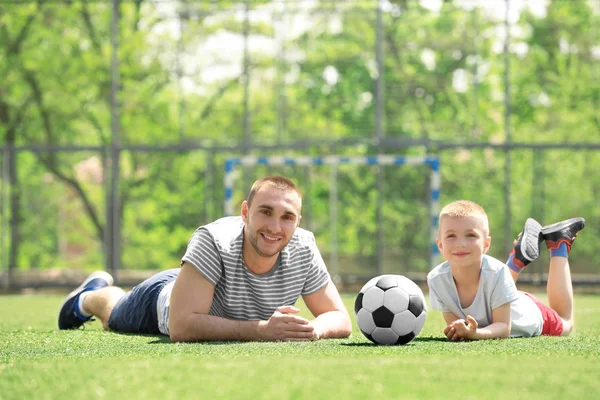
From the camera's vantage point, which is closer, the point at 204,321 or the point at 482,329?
the point at 204,321

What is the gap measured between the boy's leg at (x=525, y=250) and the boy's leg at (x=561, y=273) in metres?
0.08

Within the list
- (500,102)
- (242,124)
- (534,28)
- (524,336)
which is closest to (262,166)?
(242,124)

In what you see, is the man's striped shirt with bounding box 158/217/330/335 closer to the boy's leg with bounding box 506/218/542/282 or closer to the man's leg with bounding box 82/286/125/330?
the man's leg with bounding box 82/286/125/330

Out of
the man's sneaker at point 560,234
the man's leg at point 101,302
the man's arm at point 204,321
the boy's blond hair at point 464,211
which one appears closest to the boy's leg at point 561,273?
the man's sneaker at point 560,234

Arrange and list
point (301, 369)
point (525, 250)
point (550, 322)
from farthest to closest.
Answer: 1. point (525, 250)
2. point (550, 322)
3. point (301, 369)

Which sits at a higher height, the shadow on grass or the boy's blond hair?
the boy's blond hair

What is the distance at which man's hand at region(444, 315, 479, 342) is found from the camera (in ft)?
15.9

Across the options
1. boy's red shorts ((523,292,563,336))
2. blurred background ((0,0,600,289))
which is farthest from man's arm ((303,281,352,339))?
blurred background ((0,0,600,289))

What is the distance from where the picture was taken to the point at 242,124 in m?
14.3

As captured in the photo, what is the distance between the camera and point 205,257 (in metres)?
4.79

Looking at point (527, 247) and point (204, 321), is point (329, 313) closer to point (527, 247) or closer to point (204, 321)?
point (204, 321)

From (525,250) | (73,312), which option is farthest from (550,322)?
(73,312)

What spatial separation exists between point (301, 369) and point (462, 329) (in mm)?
1495

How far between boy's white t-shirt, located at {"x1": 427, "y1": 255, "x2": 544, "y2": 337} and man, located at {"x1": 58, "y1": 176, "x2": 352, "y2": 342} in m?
0.54
